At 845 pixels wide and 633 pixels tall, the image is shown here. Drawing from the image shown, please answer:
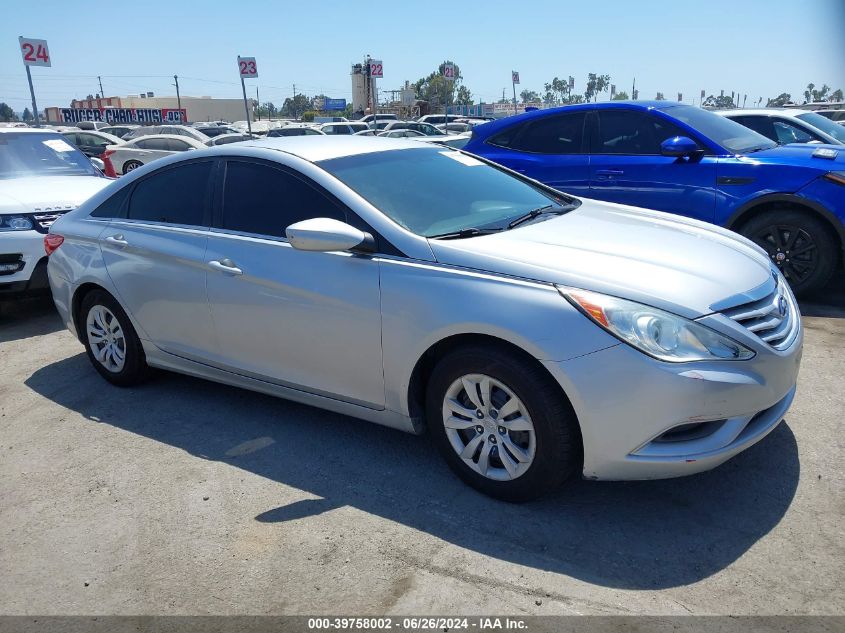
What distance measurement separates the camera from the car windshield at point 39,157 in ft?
25.5

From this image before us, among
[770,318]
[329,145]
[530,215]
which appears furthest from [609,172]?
[770,318]

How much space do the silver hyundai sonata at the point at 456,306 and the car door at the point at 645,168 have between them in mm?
2361

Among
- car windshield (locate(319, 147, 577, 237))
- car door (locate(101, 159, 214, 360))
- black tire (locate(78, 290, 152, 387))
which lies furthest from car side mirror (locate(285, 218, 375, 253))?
black tire (locate(78, 290, 152, 387))

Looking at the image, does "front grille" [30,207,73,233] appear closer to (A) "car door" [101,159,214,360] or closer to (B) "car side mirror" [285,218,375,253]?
(A) "car door" [101,159,214,360]

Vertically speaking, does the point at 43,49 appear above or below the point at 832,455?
above

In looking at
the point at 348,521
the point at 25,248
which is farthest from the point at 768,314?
the point at 25,248

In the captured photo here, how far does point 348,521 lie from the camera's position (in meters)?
3.13

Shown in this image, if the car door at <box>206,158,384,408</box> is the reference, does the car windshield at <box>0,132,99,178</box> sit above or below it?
above

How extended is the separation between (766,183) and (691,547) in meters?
4.19

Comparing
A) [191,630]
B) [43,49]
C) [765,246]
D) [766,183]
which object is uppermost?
[43,49]

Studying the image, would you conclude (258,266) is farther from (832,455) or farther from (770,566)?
(832,455)

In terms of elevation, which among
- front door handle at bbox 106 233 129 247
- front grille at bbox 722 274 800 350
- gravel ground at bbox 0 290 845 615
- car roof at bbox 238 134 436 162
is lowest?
gravel ground at bbox 0 290 845 615

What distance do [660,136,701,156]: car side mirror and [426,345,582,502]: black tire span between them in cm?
399

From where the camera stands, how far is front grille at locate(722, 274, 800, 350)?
295cm
